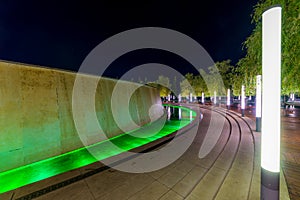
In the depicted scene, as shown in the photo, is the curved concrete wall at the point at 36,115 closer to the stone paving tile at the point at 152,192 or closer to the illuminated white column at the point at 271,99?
the stone paving tile at the point at 152,192

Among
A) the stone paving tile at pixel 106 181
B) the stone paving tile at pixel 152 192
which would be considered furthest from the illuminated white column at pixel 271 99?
the stone paving tile at pixel 106 181

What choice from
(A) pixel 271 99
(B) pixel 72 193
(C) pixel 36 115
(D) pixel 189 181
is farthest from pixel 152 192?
(C) pixel 36 115

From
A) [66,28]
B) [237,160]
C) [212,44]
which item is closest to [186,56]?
[212,44]

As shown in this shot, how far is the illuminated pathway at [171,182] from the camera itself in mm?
2434

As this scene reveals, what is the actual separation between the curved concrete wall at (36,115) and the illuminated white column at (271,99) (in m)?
5.38

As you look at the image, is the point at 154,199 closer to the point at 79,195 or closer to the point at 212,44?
the point at 79,195

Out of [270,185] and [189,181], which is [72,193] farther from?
[270,185]

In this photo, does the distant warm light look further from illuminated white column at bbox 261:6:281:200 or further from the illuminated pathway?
the illuminated pathway

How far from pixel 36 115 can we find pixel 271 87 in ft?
17.9

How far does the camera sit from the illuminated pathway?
7.98 ft

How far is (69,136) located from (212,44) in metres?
40.5

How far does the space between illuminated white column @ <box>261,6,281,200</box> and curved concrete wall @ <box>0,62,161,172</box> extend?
5377mm

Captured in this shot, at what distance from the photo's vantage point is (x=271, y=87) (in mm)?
1449

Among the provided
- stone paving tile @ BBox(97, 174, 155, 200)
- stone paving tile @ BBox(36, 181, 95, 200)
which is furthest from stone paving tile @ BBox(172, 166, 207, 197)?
stone paving tile @ BBox(36, 181, 95, 200)
